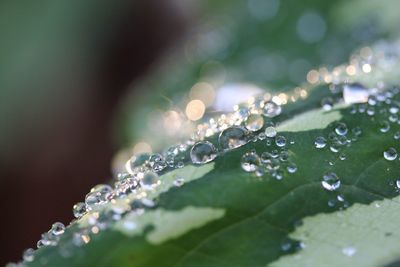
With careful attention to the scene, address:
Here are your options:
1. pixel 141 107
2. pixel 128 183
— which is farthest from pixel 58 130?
pixel 128 183

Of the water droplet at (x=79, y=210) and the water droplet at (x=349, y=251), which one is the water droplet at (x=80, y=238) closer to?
the water droplet at (x=79, y=210)

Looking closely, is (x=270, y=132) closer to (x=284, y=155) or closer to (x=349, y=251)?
(x=284, y=155)

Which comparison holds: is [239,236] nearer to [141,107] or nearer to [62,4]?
[141,107]

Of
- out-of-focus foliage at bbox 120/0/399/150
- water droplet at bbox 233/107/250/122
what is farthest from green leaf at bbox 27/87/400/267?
out-of-focus foliage at bbox 120/0/399/150

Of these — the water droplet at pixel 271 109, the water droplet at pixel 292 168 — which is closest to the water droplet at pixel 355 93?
the water droplet at pixel 271 109

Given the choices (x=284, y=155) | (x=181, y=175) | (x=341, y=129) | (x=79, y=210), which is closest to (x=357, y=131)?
(x=341, y=129)

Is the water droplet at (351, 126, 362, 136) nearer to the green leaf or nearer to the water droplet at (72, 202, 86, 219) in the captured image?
the green leaf

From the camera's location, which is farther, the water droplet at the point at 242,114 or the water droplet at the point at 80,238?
the water droplet at the point at 242,114
